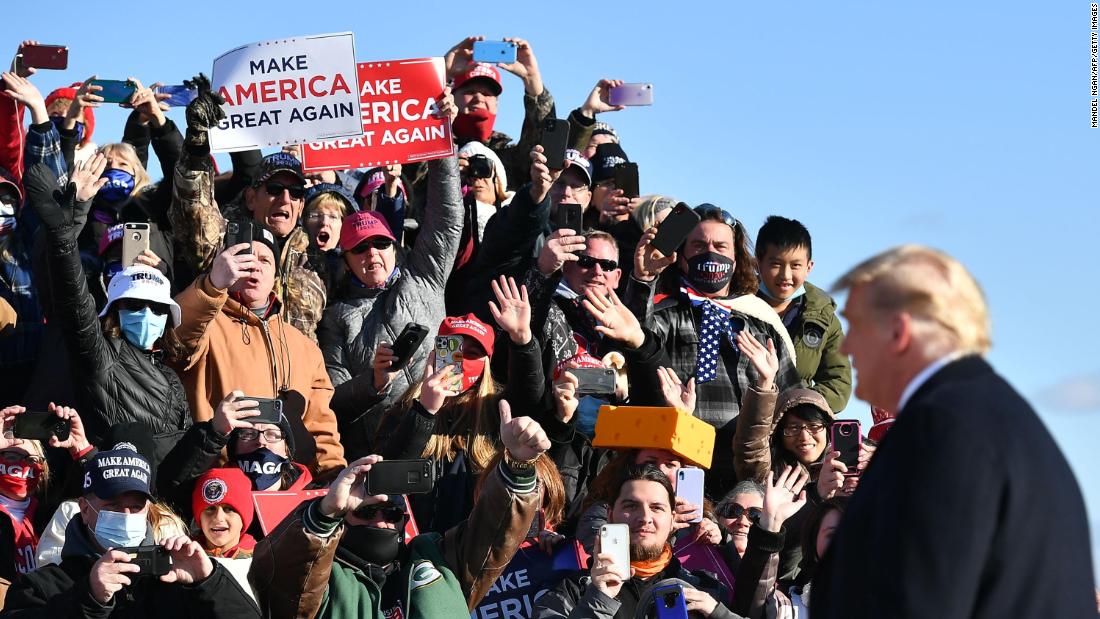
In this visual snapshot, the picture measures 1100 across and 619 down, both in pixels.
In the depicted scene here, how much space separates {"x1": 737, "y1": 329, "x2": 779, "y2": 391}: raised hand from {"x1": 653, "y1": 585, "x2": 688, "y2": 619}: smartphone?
3.08m

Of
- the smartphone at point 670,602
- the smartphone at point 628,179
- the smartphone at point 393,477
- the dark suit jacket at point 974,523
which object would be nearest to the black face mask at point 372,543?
the smartphone at point 393,477

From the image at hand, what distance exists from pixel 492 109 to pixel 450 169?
5.66 ft

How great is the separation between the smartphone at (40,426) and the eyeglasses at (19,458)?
197mm

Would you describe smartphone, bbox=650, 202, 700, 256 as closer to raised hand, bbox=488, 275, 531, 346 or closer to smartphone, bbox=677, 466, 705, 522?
raised hand, bbox=488, 275, 531, 346

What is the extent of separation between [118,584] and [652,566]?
262cm

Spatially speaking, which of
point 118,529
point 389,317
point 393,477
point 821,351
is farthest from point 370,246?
point 393,477

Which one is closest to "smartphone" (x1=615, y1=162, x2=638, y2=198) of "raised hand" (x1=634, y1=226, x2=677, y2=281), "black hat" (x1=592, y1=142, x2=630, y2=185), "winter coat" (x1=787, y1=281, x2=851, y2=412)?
"black hat" (x1=592, y1=142, x2=630, y2=185)

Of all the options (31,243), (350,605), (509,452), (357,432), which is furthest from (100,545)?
(31,243)

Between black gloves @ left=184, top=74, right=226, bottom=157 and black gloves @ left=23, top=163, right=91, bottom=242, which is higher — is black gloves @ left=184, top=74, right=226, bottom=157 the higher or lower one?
the higher one

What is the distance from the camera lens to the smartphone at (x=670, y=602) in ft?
20.5

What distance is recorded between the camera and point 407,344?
8.95m

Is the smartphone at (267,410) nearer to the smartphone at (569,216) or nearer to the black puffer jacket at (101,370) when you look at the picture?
the black puffer jacket at (101,370)

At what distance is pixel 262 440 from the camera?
8008mm

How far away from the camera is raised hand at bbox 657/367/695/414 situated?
9352mm
